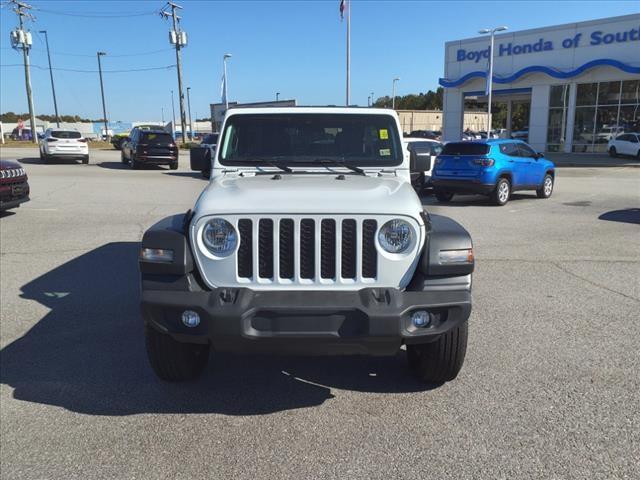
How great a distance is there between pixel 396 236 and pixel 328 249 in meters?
0.42

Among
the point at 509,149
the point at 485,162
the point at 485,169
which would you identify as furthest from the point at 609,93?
the point at 485,169

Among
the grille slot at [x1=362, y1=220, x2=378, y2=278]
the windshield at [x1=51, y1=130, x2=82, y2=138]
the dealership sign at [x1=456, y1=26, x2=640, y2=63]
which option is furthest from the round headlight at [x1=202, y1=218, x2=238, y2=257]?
the dealership sign at [x1=456, y1=26, x2=640, y2=63]

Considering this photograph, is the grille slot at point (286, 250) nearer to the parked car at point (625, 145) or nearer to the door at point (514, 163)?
the door at point (514, 163)

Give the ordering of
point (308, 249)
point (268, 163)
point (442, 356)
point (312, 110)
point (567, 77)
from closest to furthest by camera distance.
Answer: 1. point (308, 249)
2. point (442, 356)
3. point (268, 163)
4. point (312, 110)
5. point (567, 77)

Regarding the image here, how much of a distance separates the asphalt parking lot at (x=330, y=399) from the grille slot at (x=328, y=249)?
957 mm

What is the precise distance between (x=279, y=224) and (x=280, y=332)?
0.63m

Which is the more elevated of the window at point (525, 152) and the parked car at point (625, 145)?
the window at point (525, 152)

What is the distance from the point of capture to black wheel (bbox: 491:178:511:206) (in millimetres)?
13398

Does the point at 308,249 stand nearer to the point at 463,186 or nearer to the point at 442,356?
the point at 442,356

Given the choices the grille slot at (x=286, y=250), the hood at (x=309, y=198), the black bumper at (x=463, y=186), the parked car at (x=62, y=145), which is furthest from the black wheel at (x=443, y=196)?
the parked car at (x=62, y=145)

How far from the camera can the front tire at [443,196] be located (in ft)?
47.0

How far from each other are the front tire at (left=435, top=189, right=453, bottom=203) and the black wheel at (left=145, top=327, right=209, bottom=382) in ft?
36.9

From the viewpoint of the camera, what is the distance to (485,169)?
520 inches

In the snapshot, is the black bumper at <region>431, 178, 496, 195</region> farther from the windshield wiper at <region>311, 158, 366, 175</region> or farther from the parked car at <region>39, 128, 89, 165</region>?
the parked car at <region>39, 128, 89, 165</region>
